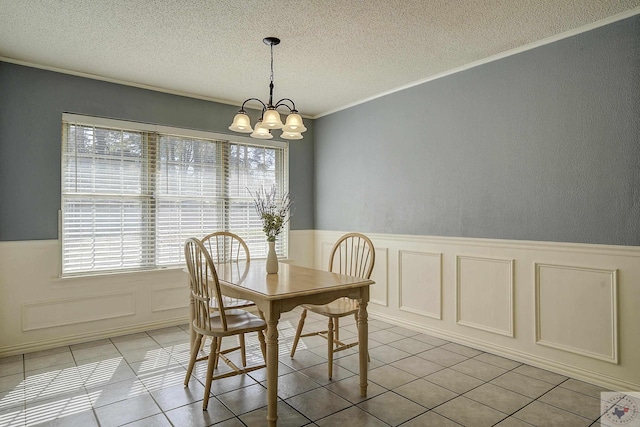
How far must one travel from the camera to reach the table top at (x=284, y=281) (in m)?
2.30

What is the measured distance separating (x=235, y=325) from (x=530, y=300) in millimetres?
2284

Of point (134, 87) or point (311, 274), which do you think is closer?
point (311, 274)

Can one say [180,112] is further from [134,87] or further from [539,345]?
[539,345]

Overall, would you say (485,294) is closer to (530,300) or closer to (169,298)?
(530,300)

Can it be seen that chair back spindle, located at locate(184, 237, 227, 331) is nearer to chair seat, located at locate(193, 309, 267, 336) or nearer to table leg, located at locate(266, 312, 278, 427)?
chair seat, located at locate(193, 309, 267, 336)

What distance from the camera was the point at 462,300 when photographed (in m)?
3.60

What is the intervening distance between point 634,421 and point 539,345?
0.84 meters

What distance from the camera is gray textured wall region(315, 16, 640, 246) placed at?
2713 millimetres

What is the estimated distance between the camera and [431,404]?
2469 millimetres

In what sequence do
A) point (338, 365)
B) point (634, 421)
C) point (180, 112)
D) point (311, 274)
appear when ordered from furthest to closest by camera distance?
point (180, 112)
point (338, 365)
point (311, 274)
point (634, 421)

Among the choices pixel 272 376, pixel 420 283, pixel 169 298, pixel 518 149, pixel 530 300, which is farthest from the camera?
pixel 169 298

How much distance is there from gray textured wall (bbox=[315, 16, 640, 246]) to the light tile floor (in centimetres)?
112

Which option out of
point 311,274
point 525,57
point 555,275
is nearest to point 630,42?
point 525,57

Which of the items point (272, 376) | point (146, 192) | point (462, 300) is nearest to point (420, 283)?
point (462, 300)
